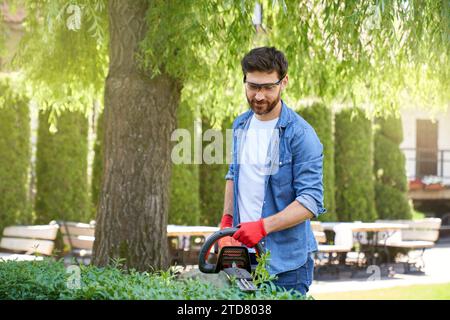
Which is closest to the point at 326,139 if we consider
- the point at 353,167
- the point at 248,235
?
the point at 353,167

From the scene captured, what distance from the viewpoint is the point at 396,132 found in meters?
18.0

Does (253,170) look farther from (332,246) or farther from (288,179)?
(332,246)

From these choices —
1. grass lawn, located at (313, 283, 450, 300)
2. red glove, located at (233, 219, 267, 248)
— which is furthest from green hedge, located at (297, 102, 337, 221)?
red glove, located at (233, 219, 267, 248)

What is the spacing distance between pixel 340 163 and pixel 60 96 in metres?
8.84

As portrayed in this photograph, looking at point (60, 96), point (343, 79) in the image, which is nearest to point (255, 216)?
point (343, 79)

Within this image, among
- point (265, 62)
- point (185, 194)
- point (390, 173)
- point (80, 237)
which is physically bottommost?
point (80, 237)

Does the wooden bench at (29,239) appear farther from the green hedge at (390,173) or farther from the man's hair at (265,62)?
the green hedge at (390,173)

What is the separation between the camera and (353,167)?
666 inches

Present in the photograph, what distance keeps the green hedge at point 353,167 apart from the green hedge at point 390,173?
896mm

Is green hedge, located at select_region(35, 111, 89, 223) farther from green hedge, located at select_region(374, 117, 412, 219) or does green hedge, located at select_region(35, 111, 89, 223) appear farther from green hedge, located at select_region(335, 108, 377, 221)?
green hedge, located at select_region(374, 117, 412, 219)

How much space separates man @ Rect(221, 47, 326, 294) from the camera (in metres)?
4.07

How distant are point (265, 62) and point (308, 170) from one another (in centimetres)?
53

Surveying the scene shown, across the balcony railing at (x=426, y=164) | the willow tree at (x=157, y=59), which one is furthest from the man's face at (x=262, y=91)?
the balcony railing at (x=426, y=164)

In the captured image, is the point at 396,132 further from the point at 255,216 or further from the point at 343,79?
the point at 255,216
